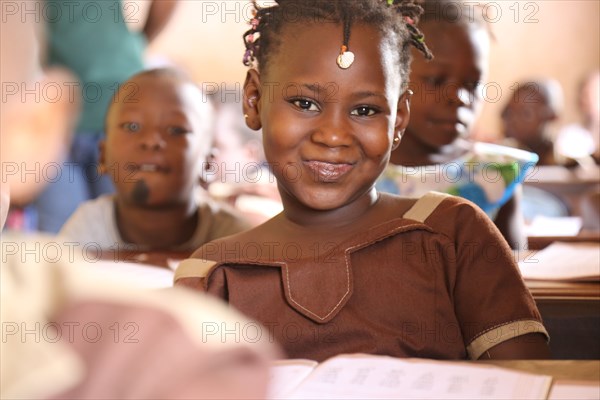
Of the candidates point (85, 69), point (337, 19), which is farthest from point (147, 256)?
point (85, 69)

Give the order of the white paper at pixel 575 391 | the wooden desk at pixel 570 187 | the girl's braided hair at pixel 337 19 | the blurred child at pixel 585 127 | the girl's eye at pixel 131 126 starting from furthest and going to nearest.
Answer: the blurred child at pixel 585 127 < the wooden desk at pixel 570 187 < the girl's eye at pixel 131 126 < the girl's braided hair at pixel 337 19 < the white paper at pixel 575 391

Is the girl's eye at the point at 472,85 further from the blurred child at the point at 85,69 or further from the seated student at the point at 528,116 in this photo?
the seated student at the point at 528,116

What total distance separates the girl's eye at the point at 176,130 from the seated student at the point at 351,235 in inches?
35.8

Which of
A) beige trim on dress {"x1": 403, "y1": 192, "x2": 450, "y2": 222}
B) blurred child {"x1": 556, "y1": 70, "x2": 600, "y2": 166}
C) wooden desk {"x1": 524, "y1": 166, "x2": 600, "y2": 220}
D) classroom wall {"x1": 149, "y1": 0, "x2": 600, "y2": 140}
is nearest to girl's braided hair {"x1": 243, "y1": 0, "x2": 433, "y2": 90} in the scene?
beige trim on dress {"x1": 403, "y1": 192, "x2": 450, "y2": 222}

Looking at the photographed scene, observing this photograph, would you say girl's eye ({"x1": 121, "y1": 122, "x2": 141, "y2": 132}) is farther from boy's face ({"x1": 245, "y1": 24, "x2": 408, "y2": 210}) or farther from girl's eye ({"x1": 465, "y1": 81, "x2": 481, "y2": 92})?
boy's face ({"x1": 245, "y1": 24, "x2": 408, "y2": 210})

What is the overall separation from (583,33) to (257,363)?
7.58 meters

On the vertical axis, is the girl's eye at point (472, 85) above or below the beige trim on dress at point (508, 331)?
above

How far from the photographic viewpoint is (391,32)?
155 centimetres

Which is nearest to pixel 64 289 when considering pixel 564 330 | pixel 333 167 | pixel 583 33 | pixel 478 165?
pixel 333 167

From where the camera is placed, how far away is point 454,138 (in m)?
2.56

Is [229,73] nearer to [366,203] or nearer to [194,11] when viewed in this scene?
[194,11]

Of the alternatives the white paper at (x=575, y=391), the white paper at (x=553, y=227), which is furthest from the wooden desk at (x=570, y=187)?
the white paper at (x=575, y=391)

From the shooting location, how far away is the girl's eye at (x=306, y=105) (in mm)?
1521

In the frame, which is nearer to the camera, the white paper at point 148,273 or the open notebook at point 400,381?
the open notebook at point 400,381
